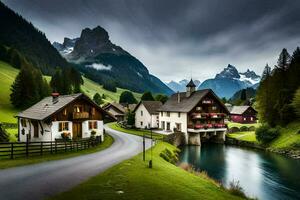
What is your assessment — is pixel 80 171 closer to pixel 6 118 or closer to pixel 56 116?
pixel 56 116

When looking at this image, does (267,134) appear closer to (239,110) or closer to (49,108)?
(49,108)

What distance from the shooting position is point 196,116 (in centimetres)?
6234

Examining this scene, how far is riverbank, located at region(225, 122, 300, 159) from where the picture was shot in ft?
161

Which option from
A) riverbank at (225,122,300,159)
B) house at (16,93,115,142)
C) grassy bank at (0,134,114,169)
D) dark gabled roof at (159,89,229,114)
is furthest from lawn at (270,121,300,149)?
grassy bank at (0,134,114,169)

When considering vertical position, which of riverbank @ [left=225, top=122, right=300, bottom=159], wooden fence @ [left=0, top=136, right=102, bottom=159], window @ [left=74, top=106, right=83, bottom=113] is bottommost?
riverbank @ [left=225, top=122, right=300, bottom=159]

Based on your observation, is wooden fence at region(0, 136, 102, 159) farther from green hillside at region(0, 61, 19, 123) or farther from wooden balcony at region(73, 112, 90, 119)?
green hillside at region(0, 61, 19, 123)

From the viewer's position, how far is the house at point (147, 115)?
251 ft

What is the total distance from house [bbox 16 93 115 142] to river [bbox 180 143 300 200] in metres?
16.7

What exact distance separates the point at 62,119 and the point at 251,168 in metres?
30.0

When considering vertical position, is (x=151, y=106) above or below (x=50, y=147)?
above

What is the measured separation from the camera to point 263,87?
234ft

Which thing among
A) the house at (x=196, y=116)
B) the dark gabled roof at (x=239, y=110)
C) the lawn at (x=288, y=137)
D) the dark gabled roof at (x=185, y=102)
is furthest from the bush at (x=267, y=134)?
the dark gabled roof at (x=239, y=110)

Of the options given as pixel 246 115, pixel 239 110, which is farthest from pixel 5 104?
pixel 246 115

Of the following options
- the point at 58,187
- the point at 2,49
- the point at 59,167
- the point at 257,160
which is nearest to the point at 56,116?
the point at 59,167
